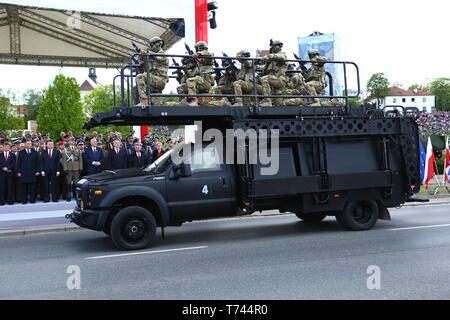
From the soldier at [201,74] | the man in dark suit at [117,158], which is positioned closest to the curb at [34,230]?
the man in dark suit at [117,158]

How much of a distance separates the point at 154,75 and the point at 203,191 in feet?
7.64

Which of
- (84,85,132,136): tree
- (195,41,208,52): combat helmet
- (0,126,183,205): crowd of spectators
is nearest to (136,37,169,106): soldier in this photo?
(195,41,208,52): combat helmet

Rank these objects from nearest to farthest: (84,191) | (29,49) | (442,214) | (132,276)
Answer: (132,276) → (84,191) → (442,214) → (29,49)

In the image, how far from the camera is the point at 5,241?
32.1ft

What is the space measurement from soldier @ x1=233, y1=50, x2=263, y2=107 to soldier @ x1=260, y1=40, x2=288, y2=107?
19cm

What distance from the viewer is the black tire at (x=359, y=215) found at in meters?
9.85

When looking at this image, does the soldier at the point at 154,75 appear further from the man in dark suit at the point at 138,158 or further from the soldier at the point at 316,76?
the man in dark suit at the point at 138,158

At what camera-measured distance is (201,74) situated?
9375 millimetres

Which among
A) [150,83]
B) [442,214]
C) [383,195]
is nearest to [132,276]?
[150,83]

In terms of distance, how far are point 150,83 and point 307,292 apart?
4.87 metres

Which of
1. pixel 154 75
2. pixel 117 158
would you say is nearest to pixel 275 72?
pixel 154 75

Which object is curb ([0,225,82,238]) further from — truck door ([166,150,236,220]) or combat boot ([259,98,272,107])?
combat boot ([259,98,272,107])

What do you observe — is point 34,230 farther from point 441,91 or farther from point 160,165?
point 441,91
